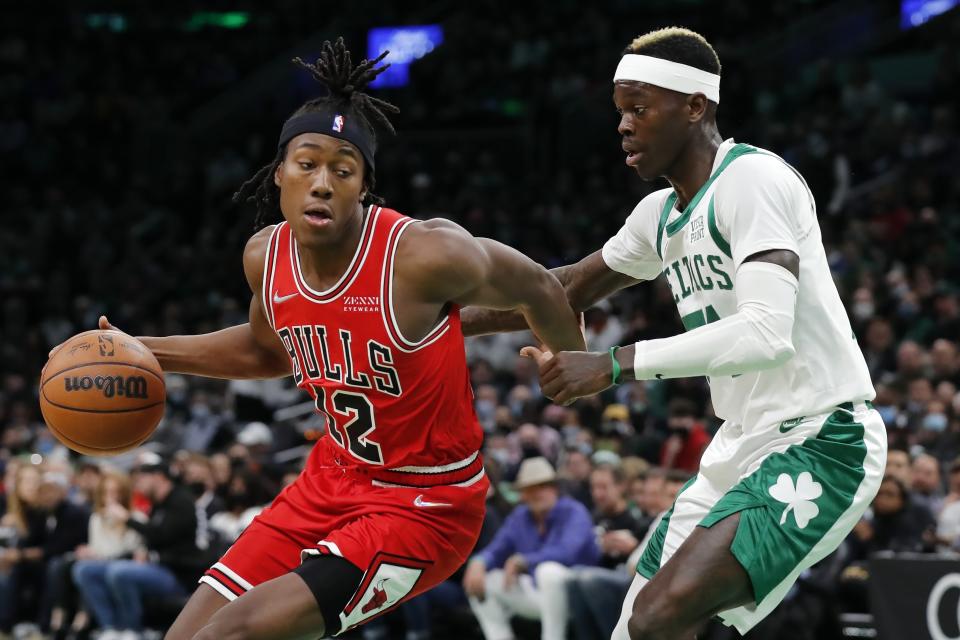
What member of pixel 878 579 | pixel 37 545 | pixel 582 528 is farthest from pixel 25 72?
pixel 878 579

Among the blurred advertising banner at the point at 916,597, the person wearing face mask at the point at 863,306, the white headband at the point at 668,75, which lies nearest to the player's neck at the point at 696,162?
the white headband at the point at 668,75

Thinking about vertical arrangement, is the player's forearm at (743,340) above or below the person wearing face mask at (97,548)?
above

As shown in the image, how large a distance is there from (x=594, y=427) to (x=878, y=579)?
4.57 meters

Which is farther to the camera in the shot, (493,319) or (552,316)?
(493,319)

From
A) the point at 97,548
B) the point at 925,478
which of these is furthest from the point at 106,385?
the point at 97,548

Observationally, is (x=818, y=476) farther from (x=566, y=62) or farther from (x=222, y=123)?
(x=222, y=123)

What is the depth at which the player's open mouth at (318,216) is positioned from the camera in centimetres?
459

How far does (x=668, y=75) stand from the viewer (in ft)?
14.9

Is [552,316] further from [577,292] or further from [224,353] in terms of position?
[224,353]

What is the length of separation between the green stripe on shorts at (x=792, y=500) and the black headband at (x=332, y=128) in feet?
5.67

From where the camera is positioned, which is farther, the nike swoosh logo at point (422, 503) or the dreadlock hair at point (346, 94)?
the dreadlock hair at point (346, 94)

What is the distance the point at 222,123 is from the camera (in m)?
22.9

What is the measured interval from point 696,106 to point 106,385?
2292 mm

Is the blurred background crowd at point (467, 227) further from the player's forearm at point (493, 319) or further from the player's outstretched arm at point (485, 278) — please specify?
the player's outstretched arm at point (485, 278)
